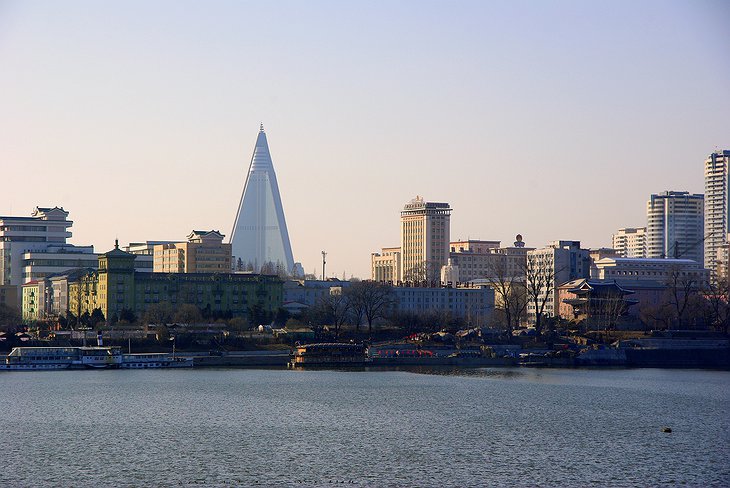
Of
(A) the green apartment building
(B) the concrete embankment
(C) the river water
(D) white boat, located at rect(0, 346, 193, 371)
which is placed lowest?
(C) the river water

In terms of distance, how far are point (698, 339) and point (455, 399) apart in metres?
67.3

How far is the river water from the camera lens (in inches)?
2279

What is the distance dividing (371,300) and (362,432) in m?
Result: 102

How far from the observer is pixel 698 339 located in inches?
5915

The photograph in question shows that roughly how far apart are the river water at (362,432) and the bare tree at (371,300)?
198 feet

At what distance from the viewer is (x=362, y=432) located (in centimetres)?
Answer: 7244

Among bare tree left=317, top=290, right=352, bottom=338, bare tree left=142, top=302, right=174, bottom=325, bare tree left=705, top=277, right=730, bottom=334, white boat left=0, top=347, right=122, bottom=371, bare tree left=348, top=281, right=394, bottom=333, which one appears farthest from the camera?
bare tree left=348, top=281, right=394, bottom=333

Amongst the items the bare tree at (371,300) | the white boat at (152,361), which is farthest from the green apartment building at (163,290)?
the white boat at (152,361)

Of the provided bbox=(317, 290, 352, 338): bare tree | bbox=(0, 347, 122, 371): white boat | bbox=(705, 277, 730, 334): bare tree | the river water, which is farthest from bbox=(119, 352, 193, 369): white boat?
bbox=(705, 277, 730, 334): bare tree

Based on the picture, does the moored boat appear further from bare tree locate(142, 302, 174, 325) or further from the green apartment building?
the green apartment building

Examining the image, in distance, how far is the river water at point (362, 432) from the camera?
190 ft

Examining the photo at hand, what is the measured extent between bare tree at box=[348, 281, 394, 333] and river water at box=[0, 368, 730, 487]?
198 feet

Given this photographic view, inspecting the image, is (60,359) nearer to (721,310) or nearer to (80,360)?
(80,360)

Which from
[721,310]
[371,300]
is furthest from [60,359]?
[721,310]
